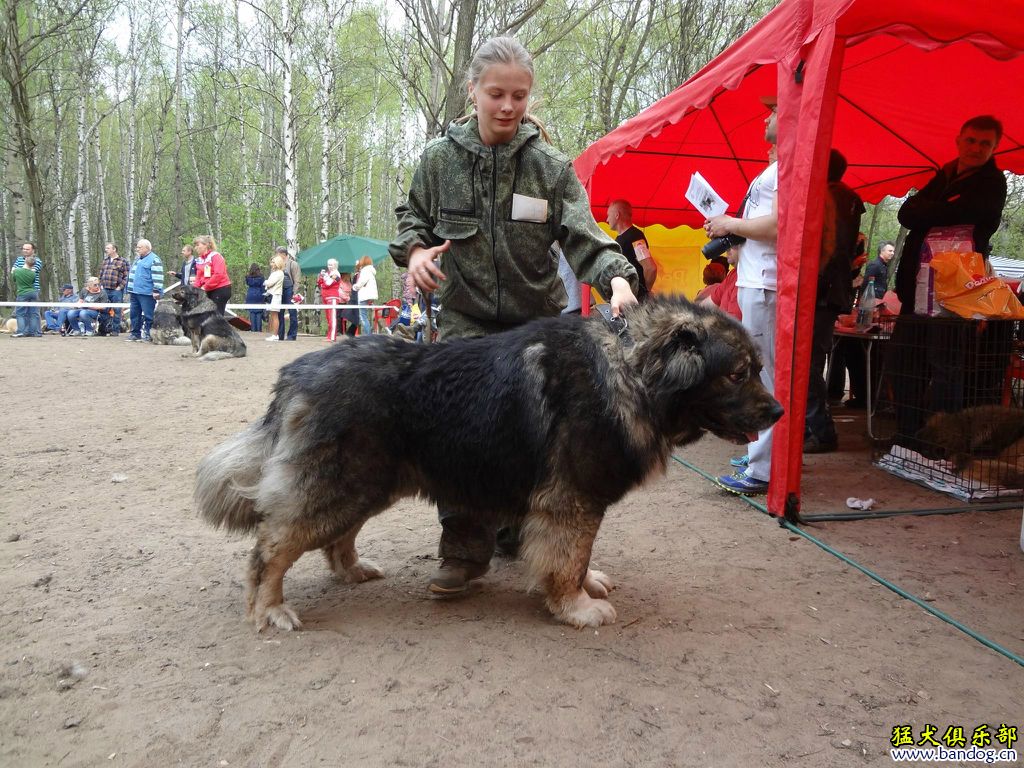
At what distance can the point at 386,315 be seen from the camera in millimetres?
20719

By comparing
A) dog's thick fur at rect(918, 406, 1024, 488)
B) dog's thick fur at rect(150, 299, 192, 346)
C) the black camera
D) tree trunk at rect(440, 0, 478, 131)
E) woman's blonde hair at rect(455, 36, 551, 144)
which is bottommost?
dog's thick fur at rect(918, 406, 1024, 488)

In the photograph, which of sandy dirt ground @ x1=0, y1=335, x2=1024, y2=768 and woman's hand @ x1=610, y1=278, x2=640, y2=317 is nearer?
sandy dirt ground @ x1=0, y1=335, x2=1024, y2=768

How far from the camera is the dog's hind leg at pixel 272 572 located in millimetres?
2928

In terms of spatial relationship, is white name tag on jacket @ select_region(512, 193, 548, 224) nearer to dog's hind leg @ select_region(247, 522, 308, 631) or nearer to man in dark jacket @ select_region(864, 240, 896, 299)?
dog's hind leg @ select_region(247, 522, 308, 631)

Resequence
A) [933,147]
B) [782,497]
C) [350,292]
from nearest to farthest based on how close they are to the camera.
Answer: [782,497], [933,147], [350,292]

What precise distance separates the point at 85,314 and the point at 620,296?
1959cm

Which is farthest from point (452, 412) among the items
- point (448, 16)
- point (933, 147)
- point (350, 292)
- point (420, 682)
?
point (350, 292)

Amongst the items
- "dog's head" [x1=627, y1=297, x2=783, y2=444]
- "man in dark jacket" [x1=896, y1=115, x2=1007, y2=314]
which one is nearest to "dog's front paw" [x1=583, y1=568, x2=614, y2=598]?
"dog's head" [x1=627, y1=297, x2=783, y2=444]

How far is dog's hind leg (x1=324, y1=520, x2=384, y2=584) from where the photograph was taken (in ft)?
11.4

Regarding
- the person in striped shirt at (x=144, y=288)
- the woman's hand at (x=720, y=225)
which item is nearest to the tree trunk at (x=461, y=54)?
the woman's hand at (x=720, y=225)

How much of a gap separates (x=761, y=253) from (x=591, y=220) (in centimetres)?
186

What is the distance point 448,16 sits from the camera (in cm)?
1061

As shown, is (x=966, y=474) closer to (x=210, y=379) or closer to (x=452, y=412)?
(x=452, y=412)

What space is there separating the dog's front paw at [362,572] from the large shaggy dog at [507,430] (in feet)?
1.87
